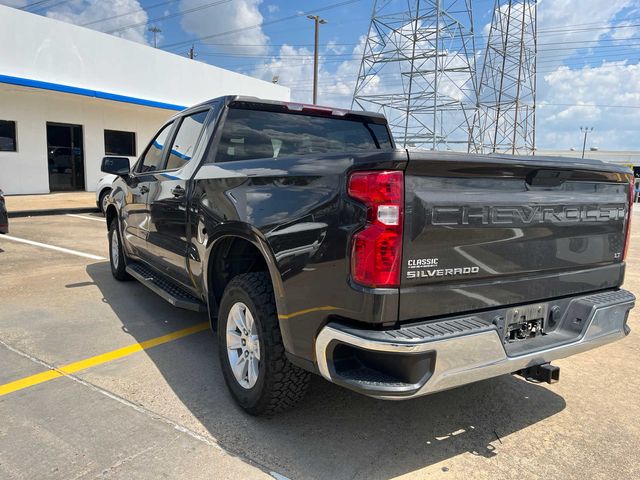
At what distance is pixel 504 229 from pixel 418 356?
829 millimetres

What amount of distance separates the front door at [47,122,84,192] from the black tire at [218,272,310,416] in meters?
16.5

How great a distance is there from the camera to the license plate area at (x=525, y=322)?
8.71 feet

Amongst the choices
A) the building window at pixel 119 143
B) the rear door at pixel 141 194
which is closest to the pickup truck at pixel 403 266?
the rear door at pixel 141 194

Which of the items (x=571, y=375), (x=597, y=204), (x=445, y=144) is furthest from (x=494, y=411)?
(x=445, y=144)

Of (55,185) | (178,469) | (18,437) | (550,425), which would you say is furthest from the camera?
(55,185)

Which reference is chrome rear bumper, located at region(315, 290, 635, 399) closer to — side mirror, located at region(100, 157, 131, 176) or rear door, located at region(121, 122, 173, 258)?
rear door, located at region(121, 122, 173, 258)

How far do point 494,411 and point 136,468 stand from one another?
7.17 feet

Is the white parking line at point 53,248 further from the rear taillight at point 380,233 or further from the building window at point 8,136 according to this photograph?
the building window at point 8,136

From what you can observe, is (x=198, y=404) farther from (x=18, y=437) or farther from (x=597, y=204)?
(x=597, y=204)

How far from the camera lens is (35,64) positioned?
14.9 m

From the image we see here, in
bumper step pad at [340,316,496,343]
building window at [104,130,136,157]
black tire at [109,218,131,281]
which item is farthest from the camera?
building window at [104,130,136,157]

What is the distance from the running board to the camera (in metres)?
3.96

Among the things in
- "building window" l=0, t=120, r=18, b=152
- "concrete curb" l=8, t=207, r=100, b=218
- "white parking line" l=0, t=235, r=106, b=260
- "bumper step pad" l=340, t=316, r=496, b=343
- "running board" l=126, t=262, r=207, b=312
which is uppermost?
"building window" l=0, t=120, r=18, b=152

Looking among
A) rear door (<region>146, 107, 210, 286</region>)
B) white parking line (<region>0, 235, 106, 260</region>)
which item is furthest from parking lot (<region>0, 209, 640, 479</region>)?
white parking line (<region>0, 235, 106, 260</region>)
